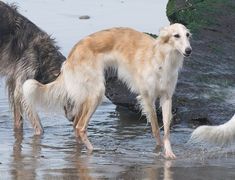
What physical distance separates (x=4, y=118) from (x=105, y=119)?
4.39ft

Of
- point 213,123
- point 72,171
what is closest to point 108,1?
point 213,123

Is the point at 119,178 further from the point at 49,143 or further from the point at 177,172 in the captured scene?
the point at 49,143

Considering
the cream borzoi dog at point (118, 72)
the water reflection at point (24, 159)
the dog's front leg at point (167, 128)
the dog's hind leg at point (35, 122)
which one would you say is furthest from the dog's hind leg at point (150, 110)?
the dog's hind leg at point (35, 122)

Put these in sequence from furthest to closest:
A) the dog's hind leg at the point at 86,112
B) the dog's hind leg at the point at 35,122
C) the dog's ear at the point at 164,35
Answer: the dog's hind leg at the point at 35,122
the dog's hind leg at the point at 86,112
the dog's ear at the point at 164,35

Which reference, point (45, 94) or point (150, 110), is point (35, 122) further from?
point (150, 110)

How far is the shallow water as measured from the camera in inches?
274

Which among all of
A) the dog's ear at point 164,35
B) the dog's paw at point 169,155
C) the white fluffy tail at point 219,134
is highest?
the dog's ear at point 164,35

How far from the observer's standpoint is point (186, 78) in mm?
10328

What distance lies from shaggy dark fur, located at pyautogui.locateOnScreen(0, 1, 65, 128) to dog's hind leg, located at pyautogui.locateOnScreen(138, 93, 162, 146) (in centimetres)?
136

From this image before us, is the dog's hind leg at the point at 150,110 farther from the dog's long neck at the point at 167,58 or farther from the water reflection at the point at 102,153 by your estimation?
the dog's long neck at the point at 167,58

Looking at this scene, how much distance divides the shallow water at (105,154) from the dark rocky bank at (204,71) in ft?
1.10

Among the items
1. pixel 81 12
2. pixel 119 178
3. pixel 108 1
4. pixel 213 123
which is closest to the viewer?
pixel 119 178

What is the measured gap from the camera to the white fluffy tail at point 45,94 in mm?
8922

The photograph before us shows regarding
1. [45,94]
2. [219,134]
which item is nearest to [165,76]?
[45,94]
